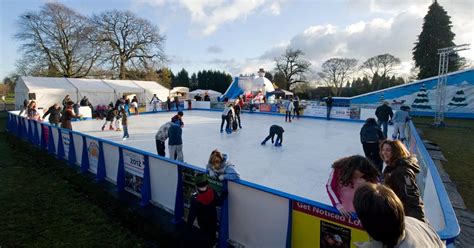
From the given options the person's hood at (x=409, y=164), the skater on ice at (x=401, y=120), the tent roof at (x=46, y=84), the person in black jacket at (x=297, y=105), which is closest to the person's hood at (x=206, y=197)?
the person's hood at (x=409, y=164)

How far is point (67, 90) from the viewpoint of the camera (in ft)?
76.6

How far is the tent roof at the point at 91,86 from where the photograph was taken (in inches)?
963

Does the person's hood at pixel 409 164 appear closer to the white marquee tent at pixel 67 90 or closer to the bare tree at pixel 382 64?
the white marquee tent at pixel 67 90

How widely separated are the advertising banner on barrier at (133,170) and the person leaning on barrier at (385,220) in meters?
4.28

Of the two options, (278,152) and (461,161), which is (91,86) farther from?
(461,161)

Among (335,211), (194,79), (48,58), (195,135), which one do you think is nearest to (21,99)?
(48,58)

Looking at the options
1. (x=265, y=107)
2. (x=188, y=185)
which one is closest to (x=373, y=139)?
A: (x=188, y=185)

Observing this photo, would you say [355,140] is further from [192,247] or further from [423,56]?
[423,56]

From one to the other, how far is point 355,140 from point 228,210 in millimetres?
8616

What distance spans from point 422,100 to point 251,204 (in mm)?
24830

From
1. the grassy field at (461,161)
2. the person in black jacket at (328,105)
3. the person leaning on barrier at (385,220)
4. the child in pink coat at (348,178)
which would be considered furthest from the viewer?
the person in black jacket at (328,105)

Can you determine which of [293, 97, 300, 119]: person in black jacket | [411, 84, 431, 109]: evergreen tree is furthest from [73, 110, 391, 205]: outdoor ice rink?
[411, 84, 431, 109]: evergreen tree

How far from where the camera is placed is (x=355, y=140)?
35.3 feet

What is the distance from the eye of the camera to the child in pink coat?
2008 mm
